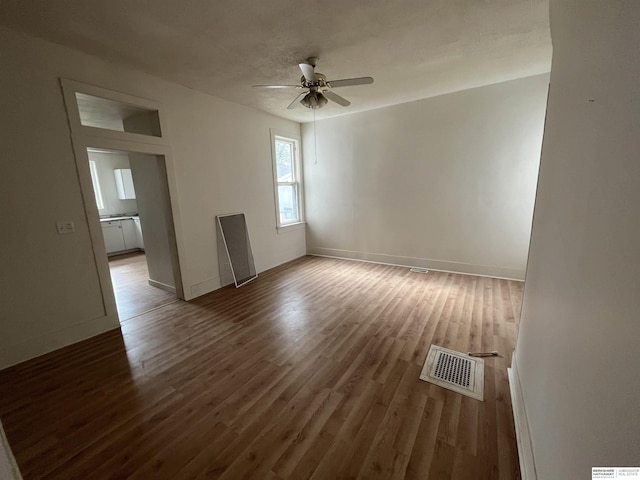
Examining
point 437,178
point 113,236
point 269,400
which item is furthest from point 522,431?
point 113,236

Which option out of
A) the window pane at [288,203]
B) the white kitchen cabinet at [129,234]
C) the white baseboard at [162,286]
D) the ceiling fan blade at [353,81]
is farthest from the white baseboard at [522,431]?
the white kitchen cabinet at [129,234]

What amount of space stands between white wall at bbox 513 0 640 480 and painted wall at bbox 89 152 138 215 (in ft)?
25.7

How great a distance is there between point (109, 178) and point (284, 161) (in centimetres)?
481

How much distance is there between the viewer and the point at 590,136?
89 cm

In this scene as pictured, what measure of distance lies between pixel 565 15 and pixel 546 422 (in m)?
1.89

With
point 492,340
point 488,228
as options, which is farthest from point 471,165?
point 492,340

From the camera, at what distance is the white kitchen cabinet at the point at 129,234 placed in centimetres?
623

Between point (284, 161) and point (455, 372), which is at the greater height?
point (284, 161)

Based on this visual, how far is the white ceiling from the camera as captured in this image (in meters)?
1.90

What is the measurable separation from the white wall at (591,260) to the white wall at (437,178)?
2.69m

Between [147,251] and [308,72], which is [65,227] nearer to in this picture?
[147,251]

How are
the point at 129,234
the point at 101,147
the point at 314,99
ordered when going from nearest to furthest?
1. the point at 101,147
2. the point at 314,99
3. the point at 129,234

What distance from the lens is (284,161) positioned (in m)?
5.27

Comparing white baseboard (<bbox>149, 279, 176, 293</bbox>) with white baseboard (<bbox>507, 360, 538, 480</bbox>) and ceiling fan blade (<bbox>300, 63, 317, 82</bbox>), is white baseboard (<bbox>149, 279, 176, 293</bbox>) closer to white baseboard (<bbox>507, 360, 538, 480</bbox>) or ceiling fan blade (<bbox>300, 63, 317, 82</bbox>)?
ceiling fan blade (<bbox>300, 63, 317, 82</bbox>)
